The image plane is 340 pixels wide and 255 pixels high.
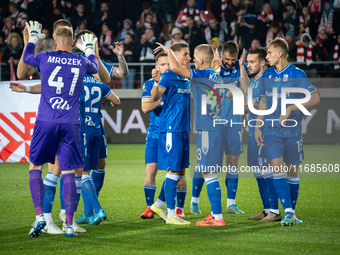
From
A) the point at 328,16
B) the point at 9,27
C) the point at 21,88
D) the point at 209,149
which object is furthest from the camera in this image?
the point at 9,27

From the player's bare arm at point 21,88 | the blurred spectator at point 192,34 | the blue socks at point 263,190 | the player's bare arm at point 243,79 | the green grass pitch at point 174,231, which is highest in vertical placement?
the blurred spectator at point 192,34

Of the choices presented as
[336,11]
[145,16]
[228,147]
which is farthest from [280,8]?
[228,147]

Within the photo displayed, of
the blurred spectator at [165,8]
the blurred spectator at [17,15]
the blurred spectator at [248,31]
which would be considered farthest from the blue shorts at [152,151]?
the blurred spectator at [17,15]

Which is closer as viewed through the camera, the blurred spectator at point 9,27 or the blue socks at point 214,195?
the blue socks at point 214,195

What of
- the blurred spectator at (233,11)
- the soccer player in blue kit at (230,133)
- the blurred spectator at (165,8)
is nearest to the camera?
the soccer player in blue kit at (230,133)

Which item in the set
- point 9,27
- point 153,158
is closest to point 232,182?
point 153,158

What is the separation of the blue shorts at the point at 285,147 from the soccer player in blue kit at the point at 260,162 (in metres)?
0.41

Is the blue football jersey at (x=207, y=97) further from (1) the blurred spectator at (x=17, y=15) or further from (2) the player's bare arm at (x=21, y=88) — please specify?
(1) the blurred spectator at (x=17, y=15)

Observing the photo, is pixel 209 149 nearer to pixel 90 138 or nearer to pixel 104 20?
pixel 90 138

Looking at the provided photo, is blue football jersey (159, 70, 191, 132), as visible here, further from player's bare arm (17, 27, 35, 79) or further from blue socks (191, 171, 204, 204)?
player's bare arm (17, 27, 35, 79)

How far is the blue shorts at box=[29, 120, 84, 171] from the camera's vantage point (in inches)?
174

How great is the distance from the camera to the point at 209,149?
16.8 ft

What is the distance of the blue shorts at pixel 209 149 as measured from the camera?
509 cm

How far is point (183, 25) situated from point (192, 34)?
0.80 metres
